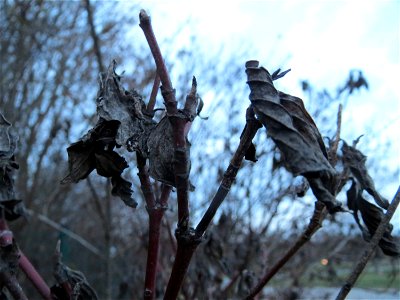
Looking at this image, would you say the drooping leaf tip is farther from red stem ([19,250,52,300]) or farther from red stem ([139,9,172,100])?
red stem ([19,250,52,300])

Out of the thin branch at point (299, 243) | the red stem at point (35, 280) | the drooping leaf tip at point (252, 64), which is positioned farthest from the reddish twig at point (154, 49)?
the red stem at point (35, 280)

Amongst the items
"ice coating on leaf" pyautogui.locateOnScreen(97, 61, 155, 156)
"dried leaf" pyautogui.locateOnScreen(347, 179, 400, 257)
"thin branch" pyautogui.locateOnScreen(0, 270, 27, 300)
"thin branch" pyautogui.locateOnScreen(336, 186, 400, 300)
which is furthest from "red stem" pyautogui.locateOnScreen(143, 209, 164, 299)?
"dried leaf" pyautogui.locateOnScreen(347, 179, 400, 257)

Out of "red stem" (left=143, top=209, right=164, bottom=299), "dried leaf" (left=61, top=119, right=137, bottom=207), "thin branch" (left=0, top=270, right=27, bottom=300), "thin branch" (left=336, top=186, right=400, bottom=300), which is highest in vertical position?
"thin branch" (left=336, top=186, right=400, bottom=300)

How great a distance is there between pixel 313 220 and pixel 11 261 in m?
0.65

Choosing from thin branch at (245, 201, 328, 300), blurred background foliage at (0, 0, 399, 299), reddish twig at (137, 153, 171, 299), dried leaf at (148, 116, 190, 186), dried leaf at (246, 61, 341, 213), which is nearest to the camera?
dried leaf at (246, 61, 341, 213)

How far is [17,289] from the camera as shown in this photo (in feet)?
3.33

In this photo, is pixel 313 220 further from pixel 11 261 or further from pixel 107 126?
pixel 11 261

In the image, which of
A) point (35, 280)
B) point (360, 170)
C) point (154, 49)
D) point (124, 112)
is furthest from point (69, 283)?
point (360, 170)

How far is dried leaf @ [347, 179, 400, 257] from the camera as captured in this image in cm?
116

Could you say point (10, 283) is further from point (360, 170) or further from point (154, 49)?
point (360, 170)

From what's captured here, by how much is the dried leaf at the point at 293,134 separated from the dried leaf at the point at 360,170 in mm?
442

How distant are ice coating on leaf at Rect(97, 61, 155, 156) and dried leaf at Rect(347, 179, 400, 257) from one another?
545 millimetres

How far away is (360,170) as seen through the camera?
1.24m

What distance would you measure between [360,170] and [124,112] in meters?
0.62
